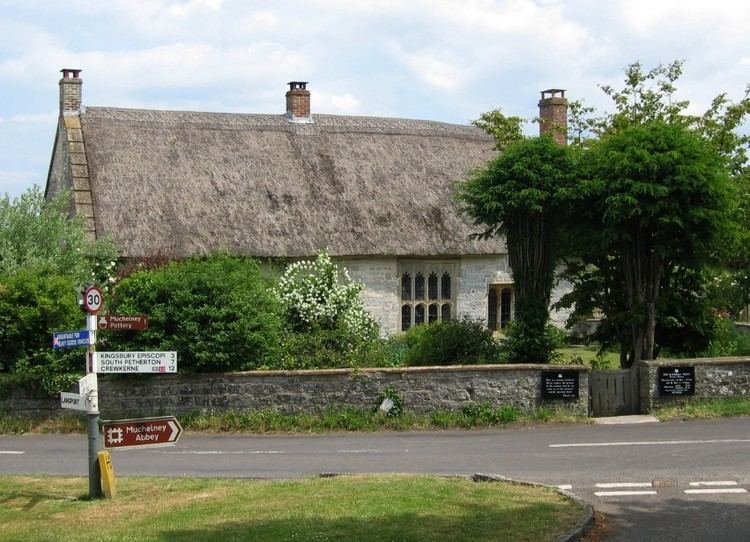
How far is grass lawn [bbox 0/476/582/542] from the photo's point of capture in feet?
34.7

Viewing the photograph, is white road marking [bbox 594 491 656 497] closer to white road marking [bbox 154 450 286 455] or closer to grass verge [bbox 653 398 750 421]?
white road marking [bbox 154 450 286 455]

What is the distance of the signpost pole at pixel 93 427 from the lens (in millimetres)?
13633

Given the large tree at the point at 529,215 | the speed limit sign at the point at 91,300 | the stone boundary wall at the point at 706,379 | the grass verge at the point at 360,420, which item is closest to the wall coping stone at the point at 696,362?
the stone boundary wall at the point at 706,379

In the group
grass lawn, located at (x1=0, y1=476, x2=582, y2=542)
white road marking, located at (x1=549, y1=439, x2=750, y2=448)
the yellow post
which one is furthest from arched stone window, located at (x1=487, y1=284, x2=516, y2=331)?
the yellow post

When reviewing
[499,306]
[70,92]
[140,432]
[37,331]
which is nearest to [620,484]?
[140,432]

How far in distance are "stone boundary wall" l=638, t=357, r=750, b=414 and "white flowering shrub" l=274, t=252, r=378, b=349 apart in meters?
6.88

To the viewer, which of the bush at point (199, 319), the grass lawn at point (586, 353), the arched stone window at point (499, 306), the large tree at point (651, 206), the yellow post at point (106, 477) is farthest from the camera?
the arched stone window at point (499, 306)

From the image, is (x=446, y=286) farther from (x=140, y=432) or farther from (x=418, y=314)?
(x=140, y=432)

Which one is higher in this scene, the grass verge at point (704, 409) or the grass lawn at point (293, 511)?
the grass verge at point (704, 409)

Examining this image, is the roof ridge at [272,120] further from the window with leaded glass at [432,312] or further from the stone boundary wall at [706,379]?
the stone boundary wall at [706,379]

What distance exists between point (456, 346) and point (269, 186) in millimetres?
12659

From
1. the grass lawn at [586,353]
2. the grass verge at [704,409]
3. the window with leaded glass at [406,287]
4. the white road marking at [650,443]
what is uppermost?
the window with leaded glass at [406,287]

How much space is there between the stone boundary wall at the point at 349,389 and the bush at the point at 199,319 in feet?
1.66

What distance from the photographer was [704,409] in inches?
819
